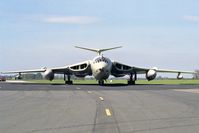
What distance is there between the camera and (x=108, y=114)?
16438 mm

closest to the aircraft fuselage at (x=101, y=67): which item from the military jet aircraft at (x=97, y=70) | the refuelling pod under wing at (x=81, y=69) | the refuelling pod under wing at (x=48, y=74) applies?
the military jet aircraft at (x=97, y=70)

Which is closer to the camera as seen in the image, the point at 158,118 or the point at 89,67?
the point at 158,118

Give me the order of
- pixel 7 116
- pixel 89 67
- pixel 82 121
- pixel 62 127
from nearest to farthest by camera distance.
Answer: pixel 62 127 < pixel 82 121 < pixel 7 116 < pixel 89 67

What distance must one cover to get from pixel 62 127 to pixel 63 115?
338 centimetres

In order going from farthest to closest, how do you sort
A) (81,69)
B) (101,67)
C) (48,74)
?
(81,69)
(48,74)
(101,67)

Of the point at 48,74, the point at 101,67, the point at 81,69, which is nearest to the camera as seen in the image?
the point at 101,67

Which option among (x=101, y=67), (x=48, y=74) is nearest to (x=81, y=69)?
(x=48, y=74)

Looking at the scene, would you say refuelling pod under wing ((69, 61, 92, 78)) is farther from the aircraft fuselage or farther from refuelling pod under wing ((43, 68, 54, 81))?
refuelling pod under wing ((43, 68, 54, 81))

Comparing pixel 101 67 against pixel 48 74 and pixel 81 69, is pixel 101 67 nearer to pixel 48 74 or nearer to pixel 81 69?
pixel 81 69

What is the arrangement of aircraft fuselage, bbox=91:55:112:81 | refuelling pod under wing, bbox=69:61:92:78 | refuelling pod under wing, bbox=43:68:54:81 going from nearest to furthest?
aircraft fuselage, bbox=91:55:112:81
refuelling pod under wing, bbox=69:61:92:78
refuelling pod under wing, bbox=43:68:54:81

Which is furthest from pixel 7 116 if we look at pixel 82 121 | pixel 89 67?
pixel 89 67

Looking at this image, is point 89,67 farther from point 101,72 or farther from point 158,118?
point 158,118

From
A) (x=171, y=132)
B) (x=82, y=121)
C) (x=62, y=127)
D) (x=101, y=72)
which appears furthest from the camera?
(x=101, y=72)

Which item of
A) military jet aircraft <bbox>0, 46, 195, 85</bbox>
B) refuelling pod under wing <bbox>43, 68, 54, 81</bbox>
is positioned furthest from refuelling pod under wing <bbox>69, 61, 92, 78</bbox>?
refuelling pod under wing <bbox>43, 68, 54, 81</bbox>
